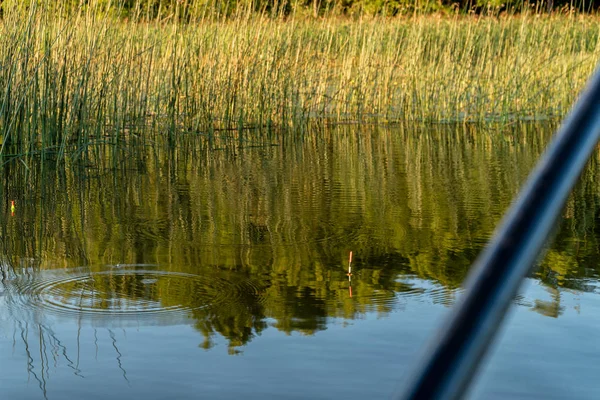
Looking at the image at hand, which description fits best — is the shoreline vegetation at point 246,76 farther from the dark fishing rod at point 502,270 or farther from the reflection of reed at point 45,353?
the dark fishing rod at point 502,270

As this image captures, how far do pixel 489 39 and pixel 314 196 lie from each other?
240 inches

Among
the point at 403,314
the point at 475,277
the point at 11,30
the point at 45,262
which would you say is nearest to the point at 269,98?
the point at 11,30

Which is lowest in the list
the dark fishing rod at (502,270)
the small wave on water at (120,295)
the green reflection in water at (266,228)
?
the small wave on water at (120,295)

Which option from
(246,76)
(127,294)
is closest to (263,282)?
(127,294)

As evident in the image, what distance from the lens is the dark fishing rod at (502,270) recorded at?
0.29 m

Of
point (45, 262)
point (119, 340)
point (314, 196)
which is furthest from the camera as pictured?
point (314, 196)

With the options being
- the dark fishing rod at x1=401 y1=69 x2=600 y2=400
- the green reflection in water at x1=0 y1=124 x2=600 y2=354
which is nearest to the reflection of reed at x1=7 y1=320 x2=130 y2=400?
the green reflection in water at x1=0 y1=124 x2=600 y2=354

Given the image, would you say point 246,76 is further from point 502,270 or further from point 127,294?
point 502,270

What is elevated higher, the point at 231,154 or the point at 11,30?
the point at 11,30

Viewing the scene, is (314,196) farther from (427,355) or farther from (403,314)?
(427,355)

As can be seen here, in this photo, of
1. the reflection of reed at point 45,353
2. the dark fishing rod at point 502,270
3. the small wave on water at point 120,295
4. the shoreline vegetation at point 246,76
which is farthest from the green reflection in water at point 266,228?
the dark fishing rod at point 502,270

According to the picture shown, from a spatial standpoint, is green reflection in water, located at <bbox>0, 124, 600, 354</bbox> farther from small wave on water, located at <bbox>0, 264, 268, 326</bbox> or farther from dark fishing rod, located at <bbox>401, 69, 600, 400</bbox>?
dark fishing rod, located at <bbox>401, 69, 600, 400</bbox>

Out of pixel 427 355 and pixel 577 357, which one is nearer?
pixel 427 355

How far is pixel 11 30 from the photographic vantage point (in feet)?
20.4
